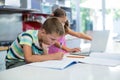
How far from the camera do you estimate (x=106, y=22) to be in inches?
179

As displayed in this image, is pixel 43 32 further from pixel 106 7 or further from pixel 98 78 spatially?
pixel 106 7

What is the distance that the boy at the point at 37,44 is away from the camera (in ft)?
4.20

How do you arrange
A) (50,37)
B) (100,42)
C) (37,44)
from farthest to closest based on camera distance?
(100,42)
(37,44)
(50,37)

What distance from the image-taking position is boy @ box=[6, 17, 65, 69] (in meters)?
1.28

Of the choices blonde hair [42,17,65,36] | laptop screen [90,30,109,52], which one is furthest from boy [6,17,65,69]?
laptop screen [90,30,109,52]

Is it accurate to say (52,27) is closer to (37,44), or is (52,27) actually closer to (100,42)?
(37,44)

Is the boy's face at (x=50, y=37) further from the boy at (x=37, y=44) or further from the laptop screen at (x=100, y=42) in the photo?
the laptop screen at (x=100, y=42)

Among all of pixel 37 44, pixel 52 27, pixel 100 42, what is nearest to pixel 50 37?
pixel 52 27

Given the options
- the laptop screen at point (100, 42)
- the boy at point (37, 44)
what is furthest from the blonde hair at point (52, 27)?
the laptop screen at point (100, 42)

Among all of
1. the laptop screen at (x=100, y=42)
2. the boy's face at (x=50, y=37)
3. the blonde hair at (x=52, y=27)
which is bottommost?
the laptop screen at (x=100, y=42)

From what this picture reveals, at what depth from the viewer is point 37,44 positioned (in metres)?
1.47

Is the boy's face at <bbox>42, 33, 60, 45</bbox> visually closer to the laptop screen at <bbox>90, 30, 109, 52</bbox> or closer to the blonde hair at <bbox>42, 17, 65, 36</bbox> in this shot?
the blonde hair at <bbox>42, 17, 65, 36</bbox>

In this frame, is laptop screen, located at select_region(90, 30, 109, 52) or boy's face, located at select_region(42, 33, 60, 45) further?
laptop screen, located at select_region(90, 30, 109, 52)

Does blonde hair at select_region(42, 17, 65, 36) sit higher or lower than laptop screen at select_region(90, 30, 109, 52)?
higher
